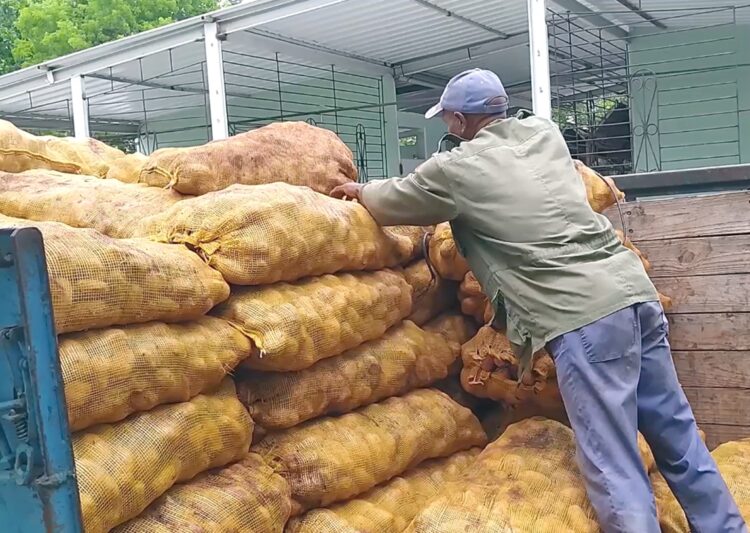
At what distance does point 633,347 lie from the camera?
276 centimetres

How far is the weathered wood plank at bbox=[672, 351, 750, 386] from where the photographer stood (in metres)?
3.59

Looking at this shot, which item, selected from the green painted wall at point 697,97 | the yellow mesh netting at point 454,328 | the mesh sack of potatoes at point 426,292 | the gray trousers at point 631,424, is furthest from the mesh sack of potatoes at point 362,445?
the green painted wall at point 697,97

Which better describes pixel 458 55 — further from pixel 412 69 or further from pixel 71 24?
pixel 71 24

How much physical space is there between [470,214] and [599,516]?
1.08 meters

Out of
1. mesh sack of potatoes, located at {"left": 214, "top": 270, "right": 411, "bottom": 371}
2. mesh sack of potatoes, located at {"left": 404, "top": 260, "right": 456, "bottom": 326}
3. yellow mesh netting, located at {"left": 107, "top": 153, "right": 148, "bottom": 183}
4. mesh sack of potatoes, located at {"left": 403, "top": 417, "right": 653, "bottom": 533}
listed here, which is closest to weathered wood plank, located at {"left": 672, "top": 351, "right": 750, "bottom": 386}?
mesh sack of potatoes, located at {"left": 403, "top": 417, "right": 653, "bottom": 533}

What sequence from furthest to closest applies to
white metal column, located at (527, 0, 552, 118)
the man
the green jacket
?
white metal column, located at (527, 0, 552, 118) → the green jacket → the man

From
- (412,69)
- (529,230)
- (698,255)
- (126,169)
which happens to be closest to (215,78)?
(412,69)

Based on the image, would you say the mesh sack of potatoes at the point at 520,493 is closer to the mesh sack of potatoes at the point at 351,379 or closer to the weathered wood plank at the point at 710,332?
the mesh sack of potatoes at the point at 351,379

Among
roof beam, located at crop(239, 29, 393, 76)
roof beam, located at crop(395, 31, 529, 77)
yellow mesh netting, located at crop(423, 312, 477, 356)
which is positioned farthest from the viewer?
roof beam, located at crop(395, 31, 529, 77)

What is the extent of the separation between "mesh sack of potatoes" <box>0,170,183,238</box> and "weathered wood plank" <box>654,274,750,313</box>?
7.31 ft

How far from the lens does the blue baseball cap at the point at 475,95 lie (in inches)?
119

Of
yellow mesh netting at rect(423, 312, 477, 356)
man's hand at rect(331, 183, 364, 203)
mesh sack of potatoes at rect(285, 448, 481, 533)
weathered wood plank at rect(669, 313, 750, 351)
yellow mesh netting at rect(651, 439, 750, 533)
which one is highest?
man's hand at rect(331, 183, 364, 203)

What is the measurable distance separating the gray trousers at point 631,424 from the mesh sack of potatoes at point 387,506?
638 millimetres

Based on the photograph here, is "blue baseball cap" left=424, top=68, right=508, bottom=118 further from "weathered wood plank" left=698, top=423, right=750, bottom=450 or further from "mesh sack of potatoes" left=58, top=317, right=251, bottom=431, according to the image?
"weathered wood plank" left=698, top=423, right=750, bottom=450
